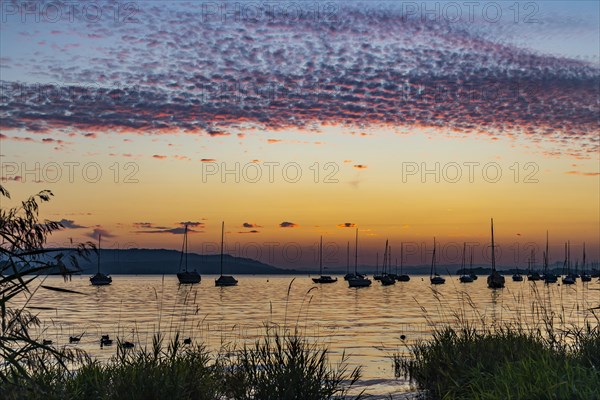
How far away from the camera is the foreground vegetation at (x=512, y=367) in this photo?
10.5 meters

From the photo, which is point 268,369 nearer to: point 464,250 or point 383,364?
point 383,364

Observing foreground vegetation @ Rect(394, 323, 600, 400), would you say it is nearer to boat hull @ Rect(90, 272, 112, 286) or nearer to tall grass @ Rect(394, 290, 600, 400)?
tall grass @ Rect(394, 290, 600, 400)

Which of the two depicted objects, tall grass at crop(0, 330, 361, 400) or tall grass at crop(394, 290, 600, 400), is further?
tall grass at crop(0, 330, 361, 400)

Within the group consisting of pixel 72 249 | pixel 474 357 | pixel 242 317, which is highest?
pixel 72 249

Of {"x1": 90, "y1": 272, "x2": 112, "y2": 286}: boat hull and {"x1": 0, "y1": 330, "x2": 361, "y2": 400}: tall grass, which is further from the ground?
{"x1": 0, "y1": 330, "x2": 361, "y2": 400}: tall grass

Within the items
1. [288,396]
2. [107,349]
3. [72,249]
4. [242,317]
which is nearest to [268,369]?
[288,396]

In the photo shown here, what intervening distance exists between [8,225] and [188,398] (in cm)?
522

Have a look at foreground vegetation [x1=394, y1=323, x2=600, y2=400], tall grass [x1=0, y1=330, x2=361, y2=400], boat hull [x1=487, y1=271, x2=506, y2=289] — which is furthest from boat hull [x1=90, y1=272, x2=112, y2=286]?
tall grass [x1=0, y1=330, x2=361, y2=400]

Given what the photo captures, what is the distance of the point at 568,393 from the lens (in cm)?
987

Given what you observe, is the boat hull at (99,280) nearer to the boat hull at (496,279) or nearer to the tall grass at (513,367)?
the boat hull at (496,279)

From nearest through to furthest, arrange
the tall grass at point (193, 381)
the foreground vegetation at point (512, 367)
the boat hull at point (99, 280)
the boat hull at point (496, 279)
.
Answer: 1. the foreground vegetation at point (512, 367)
2. the tall grass at point (193, 381)
3. the boat hull at point (496, 279)
4. the boat hull at point (99, 280)

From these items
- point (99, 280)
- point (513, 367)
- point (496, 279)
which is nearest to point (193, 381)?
point (513, 367)

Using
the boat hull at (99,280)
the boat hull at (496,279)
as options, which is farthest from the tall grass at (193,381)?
the boat hull at (99,280)

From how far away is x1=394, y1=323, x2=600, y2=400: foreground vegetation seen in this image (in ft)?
34.4
